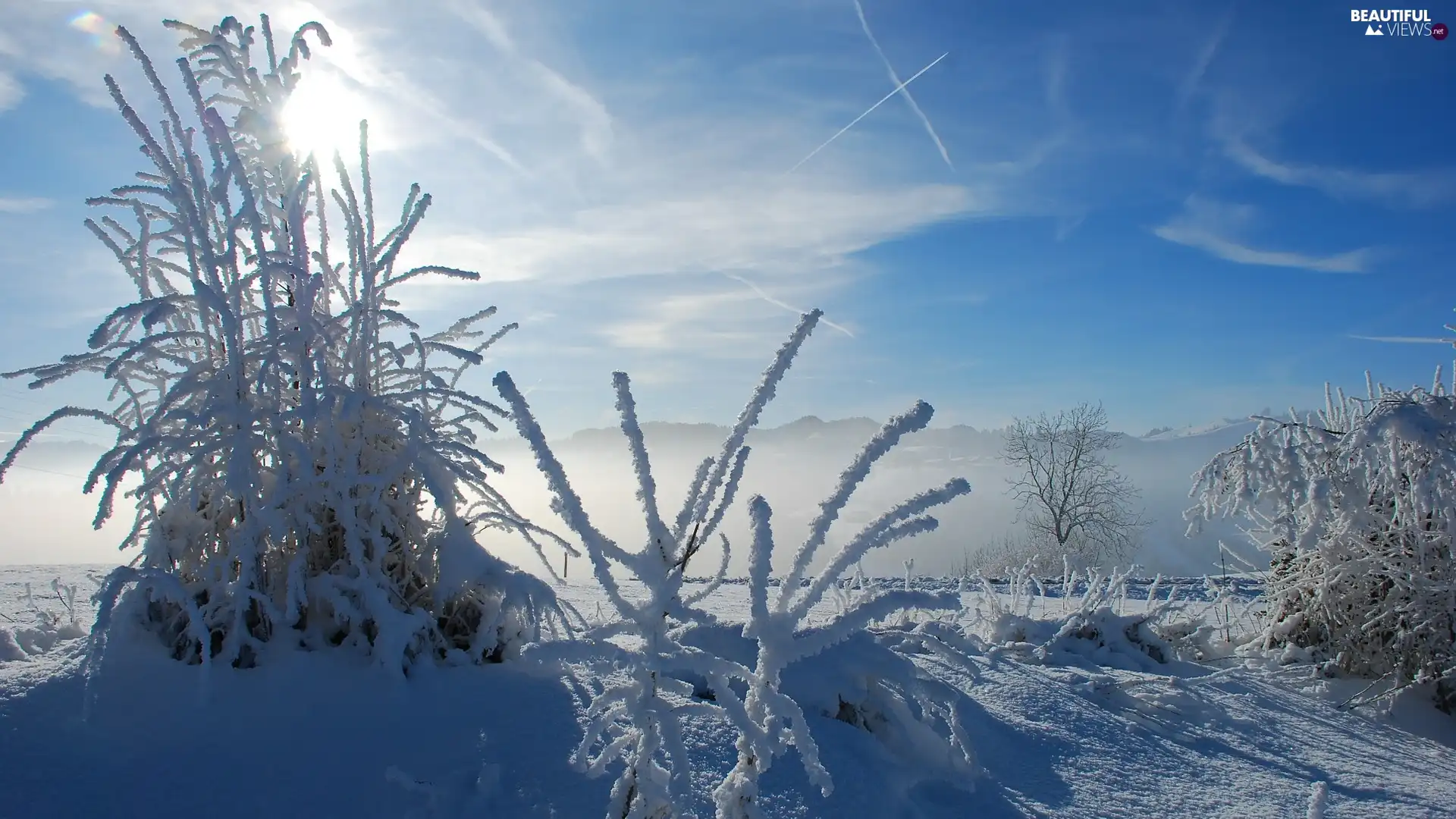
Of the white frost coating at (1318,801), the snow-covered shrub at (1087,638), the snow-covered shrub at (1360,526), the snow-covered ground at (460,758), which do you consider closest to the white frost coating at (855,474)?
the snow-covered ground at (460,758)

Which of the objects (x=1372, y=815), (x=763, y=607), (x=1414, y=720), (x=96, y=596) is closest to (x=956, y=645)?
(x=763, y=607)

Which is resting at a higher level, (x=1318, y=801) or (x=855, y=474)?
(x=855, y=474)

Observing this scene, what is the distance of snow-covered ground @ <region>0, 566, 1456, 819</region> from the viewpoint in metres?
2.11

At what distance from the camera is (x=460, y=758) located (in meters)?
2.26

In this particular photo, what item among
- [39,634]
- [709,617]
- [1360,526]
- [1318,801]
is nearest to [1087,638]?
[1360,526]

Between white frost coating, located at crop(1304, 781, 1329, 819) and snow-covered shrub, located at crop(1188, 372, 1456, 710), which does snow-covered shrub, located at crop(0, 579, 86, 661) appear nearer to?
white frost coating, located at crop(1304, 781, 1329, 819)

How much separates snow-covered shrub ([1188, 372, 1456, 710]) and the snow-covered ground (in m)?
1.38

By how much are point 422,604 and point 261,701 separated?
2.12 feet

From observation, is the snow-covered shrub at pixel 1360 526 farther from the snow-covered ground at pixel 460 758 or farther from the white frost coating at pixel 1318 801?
the white frost coating at pixel 1318 801

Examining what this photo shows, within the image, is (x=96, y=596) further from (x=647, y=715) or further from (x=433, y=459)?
(x=647, y=715)

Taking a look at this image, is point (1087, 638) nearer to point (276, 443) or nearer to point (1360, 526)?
point (1360, 526)

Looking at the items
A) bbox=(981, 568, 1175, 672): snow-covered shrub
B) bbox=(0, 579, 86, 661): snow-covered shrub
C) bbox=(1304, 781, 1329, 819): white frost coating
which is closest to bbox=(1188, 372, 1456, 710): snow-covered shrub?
bbox=(981, 568, 1175, 672): snow-covered shrub

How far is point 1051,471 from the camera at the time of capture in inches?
1137

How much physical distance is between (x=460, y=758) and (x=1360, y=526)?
5157mm
